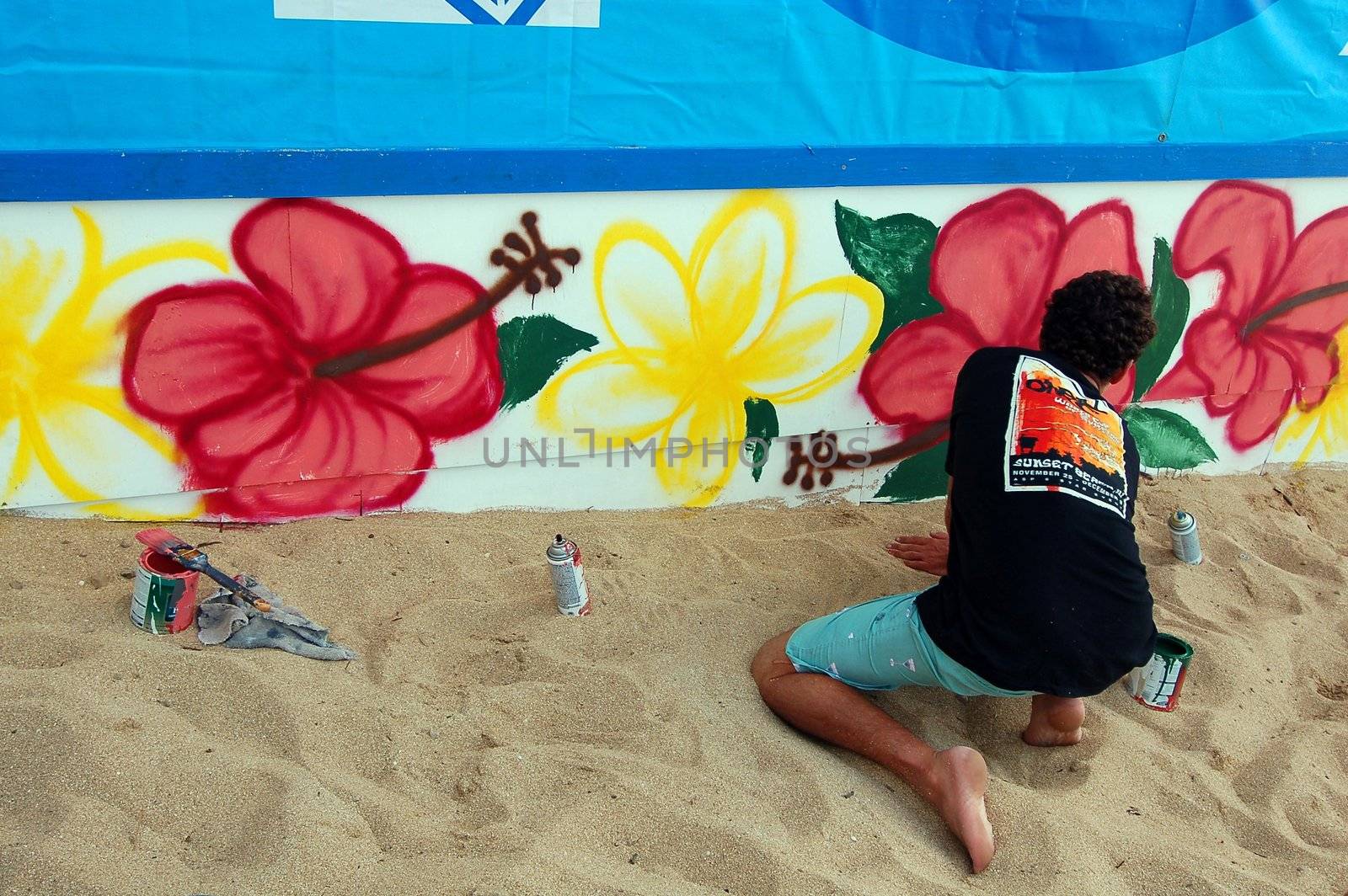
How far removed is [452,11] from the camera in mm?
3039

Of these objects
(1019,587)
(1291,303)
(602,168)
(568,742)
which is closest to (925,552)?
(1019,587)

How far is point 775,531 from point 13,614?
2259 mm

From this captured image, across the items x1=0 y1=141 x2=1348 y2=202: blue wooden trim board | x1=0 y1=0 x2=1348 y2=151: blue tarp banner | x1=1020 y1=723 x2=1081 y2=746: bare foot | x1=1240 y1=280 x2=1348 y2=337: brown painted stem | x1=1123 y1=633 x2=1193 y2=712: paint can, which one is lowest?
x1=1020 y1=723 x2=1081 y2=746: bare foot

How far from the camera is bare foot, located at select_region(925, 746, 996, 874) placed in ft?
8.29

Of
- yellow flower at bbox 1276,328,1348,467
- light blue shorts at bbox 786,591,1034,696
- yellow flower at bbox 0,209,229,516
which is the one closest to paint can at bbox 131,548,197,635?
yellow flower at bbox 0,209,229,516

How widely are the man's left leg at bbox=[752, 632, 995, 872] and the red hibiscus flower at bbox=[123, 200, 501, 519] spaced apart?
3.99ft

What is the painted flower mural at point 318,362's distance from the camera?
3.08 m

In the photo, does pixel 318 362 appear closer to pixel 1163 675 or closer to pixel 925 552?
pixel 925 552

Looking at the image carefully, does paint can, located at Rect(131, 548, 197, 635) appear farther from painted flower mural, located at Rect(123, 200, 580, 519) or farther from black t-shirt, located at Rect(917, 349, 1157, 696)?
black t-shirt, located at Rect(917, 349, 1157, 696)

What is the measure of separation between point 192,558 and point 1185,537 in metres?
3.17

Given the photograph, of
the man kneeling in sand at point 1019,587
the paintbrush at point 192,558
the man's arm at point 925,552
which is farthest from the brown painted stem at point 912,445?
the paintbrush at point 192,558

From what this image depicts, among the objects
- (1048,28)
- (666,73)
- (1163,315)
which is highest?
(1048,28)

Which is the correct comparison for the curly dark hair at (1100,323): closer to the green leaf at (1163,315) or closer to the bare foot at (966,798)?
the bare foot at (966,798)

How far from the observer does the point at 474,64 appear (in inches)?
123
